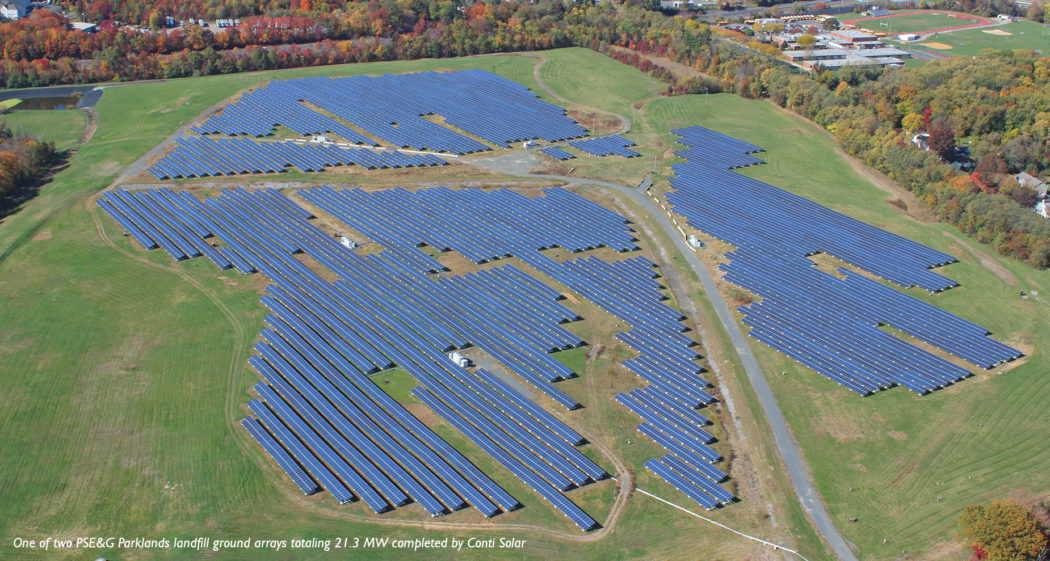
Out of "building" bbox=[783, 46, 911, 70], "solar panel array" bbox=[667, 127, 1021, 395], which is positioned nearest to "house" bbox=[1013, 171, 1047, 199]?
"solar panel array" bbox=[667, 127, 1021, 395]

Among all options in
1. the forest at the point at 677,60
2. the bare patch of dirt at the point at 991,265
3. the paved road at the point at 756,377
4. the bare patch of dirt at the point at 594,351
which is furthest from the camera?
the forest at the point at 677,60

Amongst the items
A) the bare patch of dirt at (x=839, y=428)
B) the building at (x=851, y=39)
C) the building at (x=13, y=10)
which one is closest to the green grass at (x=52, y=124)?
the building at (x=13, y=10)

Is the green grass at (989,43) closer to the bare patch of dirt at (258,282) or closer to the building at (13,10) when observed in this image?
the bare patch of dirt at (258,282)

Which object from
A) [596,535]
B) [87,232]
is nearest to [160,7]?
[87,232]

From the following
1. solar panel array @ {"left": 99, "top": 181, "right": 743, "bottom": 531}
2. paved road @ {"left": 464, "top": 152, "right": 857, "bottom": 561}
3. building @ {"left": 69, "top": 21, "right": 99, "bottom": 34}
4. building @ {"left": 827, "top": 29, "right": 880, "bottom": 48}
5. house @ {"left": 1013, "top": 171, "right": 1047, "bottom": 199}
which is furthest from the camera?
building @ {"left": 827, "top": 29, "right": 880, "bottom": 48}

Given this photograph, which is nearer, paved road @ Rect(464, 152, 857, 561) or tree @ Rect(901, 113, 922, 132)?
paved road @ Rect(464, 152, 857, 561)

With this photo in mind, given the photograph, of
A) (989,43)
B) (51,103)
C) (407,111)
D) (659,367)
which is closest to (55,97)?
(51,103)

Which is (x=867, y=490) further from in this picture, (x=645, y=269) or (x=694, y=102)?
(x=694, y=102)

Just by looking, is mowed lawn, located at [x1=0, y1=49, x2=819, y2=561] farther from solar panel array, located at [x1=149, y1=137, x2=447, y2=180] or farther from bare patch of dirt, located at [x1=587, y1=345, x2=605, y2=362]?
solar panel array, located at [x1=149, y1=137, x2=447, y2=180]
